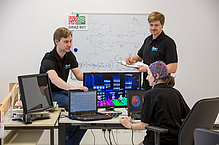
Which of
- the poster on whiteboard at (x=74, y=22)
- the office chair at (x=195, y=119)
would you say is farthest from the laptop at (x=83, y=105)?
the poster on whiteboard at (x=74, y=22)

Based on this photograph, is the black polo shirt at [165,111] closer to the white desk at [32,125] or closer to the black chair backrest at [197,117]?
the black chair backrest at [197,117]

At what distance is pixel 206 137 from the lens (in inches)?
40.4

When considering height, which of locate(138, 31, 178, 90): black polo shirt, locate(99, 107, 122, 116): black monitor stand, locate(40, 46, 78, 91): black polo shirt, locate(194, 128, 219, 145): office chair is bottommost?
locate(99, 107, 122, 116): black monitor stand

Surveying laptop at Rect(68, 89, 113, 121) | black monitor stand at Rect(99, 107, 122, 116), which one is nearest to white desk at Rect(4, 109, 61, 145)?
laptop at Rect(68, 89, 113, 121)

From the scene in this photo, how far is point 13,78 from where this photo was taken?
14.1ft

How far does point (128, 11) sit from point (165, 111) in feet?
8.58

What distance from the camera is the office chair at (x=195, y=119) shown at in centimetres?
196

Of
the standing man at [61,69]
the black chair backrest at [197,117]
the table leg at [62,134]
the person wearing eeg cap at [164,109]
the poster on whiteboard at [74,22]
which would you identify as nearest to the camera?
the black chair backrest at [197,117]

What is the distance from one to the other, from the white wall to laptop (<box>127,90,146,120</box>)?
63.3 inches

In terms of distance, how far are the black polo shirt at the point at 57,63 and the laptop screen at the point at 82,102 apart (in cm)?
59

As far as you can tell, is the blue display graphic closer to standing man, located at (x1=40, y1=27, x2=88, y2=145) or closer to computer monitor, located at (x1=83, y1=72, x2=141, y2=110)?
computer monitor, located at (x1=83, y1=72, x2=141, y2=110)

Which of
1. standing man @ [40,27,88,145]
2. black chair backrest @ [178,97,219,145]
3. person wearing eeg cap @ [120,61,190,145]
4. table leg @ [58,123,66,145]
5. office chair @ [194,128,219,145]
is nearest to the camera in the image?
office chair @ [194,128,219,145]

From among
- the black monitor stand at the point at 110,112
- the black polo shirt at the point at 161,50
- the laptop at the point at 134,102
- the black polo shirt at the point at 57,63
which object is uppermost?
the black polo shirt at the point at 161,50

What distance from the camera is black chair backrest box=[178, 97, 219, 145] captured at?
6.41 ft
